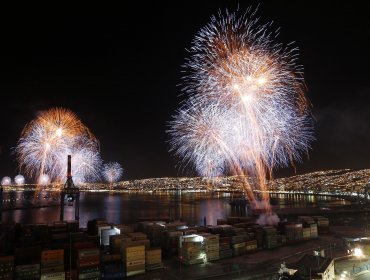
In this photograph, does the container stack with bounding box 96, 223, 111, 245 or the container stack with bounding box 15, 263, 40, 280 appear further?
the container stack with bounding box 96, 223, 111, 245

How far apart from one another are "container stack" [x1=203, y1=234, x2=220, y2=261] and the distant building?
663 cm

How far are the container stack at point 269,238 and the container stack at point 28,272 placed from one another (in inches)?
595

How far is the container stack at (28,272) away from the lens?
55.8 ft

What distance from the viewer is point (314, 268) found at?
14805 millimetres

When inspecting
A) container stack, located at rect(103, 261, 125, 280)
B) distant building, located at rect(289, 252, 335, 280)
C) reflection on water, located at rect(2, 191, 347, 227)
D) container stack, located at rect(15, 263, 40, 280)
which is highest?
distant building, located at rect(289, 252, 335, 280)

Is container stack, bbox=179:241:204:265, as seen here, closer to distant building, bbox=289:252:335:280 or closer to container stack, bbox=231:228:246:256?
container stack, bbox=231:228:246:256

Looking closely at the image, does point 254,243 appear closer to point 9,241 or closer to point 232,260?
point 232,260

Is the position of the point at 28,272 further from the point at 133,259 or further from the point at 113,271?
the point at 133,259

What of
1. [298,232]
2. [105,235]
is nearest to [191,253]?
[105,235]

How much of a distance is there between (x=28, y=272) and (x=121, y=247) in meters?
5.11

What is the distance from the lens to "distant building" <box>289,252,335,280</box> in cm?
1451

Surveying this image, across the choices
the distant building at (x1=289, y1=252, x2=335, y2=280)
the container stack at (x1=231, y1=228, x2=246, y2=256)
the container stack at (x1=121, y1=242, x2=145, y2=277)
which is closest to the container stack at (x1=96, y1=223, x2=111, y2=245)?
the container stack at (x1=121, y1=242, x2=145, y2=277)

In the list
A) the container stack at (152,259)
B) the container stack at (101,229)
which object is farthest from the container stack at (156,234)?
the container stack at (152,259)

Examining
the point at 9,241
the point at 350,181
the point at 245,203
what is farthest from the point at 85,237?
the point at 350,181
